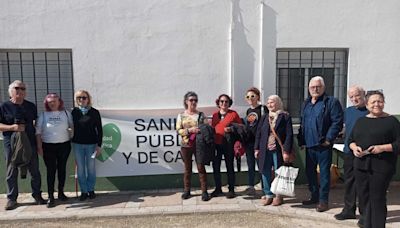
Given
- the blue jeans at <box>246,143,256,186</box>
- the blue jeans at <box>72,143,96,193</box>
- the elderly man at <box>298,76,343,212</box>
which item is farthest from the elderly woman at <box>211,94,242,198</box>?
the blue jeans at <box>72,143,96,193</box>

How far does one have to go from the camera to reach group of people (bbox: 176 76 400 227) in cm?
374

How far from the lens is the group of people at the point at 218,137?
4535 millimetres

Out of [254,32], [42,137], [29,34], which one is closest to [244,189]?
[254,32]

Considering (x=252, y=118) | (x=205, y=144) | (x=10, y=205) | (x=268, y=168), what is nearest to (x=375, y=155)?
(x=268, y=168)

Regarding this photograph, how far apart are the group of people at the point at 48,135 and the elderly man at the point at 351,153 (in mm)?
3465

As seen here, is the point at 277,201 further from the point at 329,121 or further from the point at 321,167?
the point at 329,121

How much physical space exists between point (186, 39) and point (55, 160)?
8.84ft

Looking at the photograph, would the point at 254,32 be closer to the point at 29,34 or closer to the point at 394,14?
the point at 394,14

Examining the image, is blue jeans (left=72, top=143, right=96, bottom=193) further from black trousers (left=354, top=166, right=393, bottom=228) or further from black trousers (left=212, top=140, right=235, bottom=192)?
black trousers (left=354, top=166, right=393, bottom=228)

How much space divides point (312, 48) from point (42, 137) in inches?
174

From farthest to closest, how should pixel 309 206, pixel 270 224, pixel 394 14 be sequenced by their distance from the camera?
pixel 394 14, pixel 309 206, pixel 270 224

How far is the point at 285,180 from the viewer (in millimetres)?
4641

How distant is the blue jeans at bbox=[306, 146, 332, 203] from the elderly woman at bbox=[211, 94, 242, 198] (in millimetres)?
1110

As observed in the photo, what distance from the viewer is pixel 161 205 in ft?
16.5
